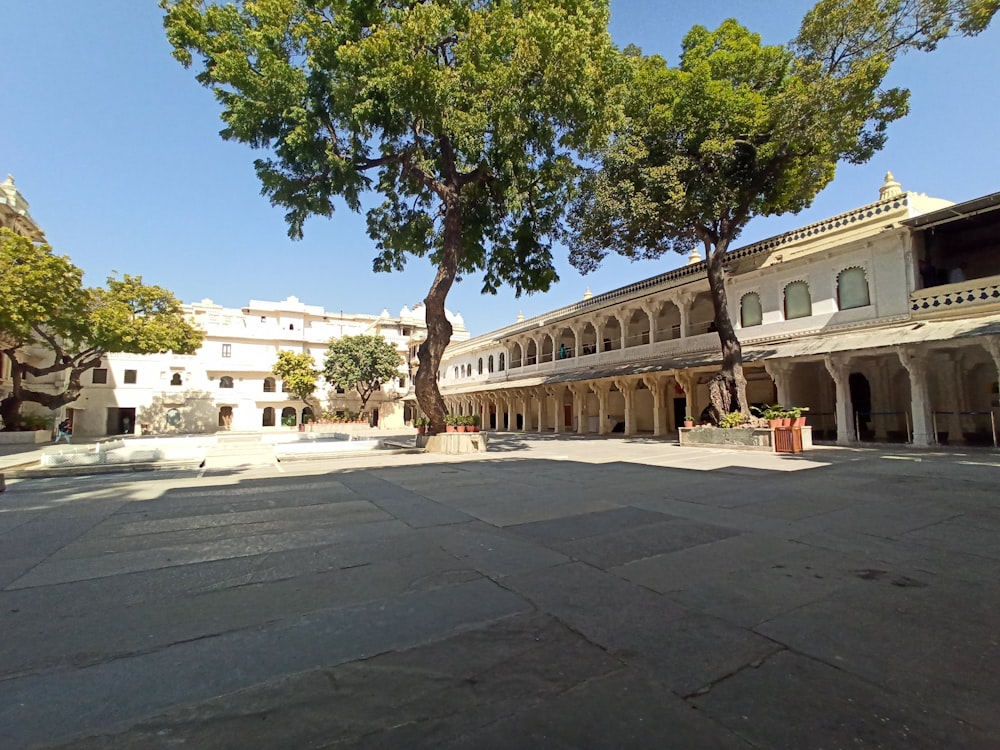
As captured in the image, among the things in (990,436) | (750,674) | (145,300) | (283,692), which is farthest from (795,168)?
(145,300)

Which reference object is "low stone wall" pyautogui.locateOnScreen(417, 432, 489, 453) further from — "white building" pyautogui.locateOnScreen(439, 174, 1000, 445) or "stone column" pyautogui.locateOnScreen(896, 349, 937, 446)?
"stone column" pyautogui.locateOnScreen(896, 349, 937, 446)

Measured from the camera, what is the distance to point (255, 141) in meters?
13.8

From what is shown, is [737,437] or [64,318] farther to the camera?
[64,318]

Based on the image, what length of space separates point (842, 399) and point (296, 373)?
124 feet

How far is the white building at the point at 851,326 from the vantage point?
13.6 m

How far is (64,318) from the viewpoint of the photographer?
23078 millimetres

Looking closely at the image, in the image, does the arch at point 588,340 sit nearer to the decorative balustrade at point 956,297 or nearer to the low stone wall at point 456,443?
the low stone wall at point 456,443

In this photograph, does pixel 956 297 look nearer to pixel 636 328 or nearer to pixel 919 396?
pixel 919 396


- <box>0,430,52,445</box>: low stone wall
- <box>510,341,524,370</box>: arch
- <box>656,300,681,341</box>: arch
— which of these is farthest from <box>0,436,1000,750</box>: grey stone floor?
<box>510,341,524,370</box>: arch

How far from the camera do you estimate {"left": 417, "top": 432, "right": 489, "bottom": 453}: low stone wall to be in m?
14.2

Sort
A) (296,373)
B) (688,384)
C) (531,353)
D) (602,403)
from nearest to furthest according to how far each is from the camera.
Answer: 1. (688,384)
2. (602,403)
3. (531,353)
4. (296,373)

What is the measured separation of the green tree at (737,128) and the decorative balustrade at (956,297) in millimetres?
4583

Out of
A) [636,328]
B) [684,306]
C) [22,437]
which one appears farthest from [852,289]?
[22,437]

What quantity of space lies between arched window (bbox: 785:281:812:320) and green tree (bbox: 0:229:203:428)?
101 ft
